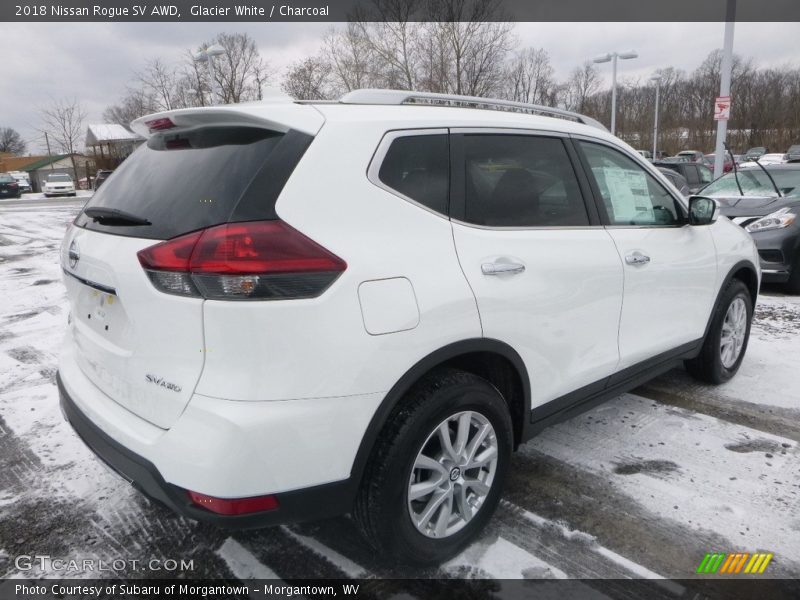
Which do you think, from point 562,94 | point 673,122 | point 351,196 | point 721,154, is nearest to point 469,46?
point 721,154

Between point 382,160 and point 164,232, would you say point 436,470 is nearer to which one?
point 382,160

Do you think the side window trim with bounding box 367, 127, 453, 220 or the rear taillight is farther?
the side window trim with bounding box 367, 127, 453, 220

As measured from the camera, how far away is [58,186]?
114ft

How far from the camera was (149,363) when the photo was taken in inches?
76.6

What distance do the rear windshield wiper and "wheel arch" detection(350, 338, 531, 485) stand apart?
3.43ft

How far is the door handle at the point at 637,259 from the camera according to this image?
2959 millimetres

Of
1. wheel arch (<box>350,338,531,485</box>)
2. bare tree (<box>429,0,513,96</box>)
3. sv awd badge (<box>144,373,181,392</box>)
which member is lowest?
wheel arch (<box>350,338,531,485</box>)

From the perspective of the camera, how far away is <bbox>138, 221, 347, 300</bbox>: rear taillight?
1.75 m

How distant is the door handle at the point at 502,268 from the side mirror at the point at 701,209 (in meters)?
1.66

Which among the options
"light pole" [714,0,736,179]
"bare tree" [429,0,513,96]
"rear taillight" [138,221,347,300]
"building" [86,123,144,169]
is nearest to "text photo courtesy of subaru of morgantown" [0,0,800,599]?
"rear taillight" [138,221,347,300]

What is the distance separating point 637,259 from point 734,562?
1450 mm

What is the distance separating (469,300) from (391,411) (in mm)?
503

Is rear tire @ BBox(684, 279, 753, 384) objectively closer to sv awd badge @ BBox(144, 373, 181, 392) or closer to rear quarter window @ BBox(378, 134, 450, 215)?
rear quarter window @ BBox(378, 134, 450, 215)

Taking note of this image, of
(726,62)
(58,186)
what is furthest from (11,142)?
(726,62)
